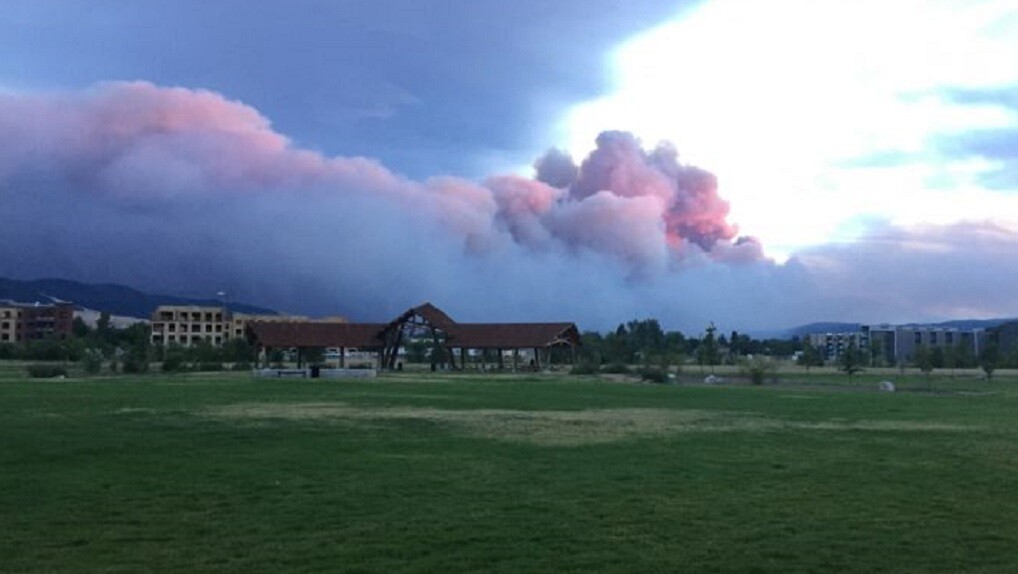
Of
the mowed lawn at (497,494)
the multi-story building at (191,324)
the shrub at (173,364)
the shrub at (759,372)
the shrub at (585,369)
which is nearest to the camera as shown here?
the mowed lawn at (497,494)

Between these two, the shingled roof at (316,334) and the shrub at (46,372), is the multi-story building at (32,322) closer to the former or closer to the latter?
the shingled roof at (316,334)

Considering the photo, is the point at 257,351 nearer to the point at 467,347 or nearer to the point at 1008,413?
the point at 467,347

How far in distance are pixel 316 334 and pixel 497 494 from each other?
71249 mm

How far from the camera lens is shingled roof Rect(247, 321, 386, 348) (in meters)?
78.9

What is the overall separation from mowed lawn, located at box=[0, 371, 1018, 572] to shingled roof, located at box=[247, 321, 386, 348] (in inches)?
2130

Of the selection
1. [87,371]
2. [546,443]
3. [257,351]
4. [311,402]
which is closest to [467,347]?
[257,351]

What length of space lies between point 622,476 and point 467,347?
70.6 meters

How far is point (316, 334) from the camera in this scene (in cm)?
8188

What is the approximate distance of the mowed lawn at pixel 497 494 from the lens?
29.9 ft

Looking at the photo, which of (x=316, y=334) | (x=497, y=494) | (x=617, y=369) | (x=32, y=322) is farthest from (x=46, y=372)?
(x=32, y=322)

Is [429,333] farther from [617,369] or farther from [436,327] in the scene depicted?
[617,369]

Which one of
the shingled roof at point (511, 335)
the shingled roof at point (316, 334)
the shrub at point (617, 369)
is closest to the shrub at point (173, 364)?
the shingled roof at point (316, 334)

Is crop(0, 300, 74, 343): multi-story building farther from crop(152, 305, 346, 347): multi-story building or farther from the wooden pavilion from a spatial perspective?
the wooden pavilion

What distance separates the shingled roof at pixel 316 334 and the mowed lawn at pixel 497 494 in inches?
2130
